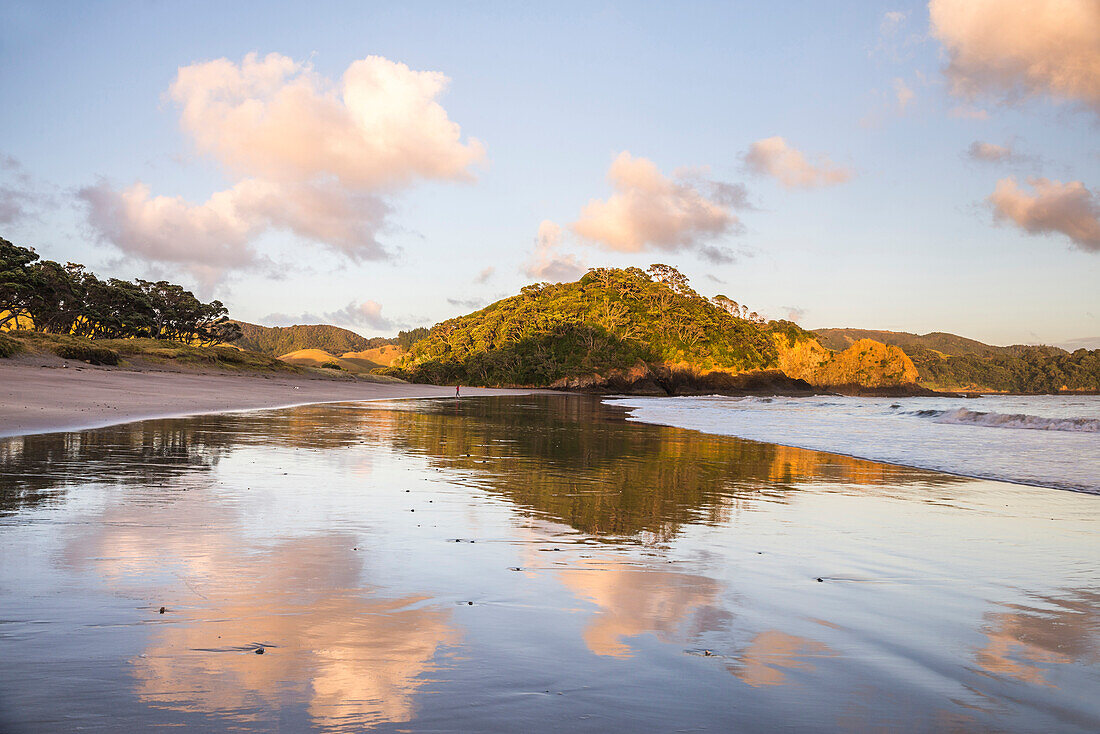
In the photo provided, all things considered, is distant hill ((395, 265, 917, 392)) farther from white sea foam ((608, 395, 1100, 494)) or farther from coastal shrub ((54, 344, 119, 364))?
white sea foam ((608, 395, 1100, 494))

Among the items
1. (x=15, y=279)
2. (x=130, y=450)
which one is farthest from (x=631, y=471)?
(x=15, y=279)

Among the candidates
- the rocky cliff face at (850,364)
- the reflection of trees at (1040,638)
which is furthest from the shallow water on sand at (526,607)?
the rocky cliff face at (850,364)

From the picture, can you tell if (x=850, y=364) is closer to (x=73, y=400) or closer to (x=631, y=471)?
(x=73, y=400)

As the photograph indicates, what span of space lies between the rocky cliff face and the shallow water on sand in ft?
489

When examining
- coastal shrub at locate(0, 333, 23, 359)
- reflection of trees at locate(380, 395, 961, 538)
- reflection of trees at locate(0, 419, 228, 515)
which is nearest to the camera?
reflection of trees at locate(0, 419, 228, 515)

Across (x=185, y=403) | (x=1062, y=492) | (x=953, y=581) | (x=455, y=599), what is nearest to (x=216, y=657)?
(x=455, y=599)

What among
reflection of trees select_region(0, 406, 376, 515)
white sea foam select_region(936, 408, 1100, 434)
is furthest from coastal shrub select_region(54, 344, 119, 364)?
white sea foam select_region(936, 408, 1100, 434)

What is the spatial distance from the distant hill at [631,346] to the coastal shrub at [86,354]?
96.6 metres

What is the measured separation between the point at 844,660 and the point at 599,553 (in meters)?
2.40

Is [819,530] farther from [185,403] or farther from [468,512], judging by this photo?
[185,403]

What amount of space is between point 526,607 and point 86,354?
46386 millimetres

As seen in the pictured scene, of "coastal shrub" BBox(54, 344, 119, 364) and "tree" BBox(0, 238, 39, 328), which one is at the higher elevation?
"tree" BBox(0, 238, 39, 328)

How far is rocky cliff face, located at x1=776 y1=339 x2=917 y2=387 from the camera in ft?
489

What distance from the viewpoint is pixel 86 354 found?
4022 centimetres
